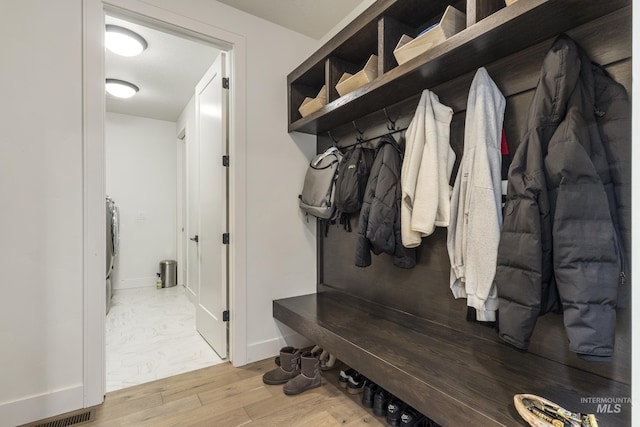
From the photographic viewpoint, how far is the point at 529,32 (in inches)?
44.0

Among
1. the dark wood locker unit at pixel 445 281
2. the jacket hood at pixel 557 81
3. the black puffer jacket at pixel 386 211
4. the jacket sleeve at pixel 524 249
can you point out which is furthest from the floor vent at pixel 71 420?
the jacket hood at pixel 557 81

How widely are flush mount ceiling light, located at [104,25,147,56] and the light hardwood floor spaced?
2579mm

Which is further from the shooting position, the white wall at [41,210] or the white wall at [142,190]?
the white wall at [142,190]

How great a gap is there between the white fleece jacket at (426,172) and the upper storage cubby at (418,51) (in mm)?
192

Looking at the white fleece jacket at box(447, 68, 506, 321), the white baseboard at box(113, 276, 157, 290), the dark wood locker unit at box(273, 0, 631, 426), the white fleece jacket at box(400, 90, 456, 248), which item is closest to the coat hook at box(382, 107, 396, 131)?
the dark wood locker unit at box(273, 0, 631, 426)

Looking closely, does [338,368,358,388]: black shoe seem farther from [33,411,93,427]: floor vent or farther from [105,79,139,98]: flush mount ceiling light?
[105,79,139,98]: flush mount ceiling light

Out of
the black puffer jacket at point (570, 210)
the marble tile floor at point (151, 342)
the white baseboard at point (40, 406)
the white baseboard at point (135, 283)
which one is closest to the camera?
the black puffer jacket at point (570, 210)

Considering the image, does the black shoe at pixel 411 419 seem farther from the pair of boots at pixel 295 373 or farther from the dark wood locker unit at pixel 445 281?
the pair of boots at pixel 295 373

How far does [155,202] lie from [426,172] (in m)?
4.39

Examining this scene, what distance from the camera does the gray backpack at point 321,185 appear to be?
7.02 feet

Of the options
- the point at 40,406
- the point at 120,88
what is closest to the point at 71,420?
the point at 40,406

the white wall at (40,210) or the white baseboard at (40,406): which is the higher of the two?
the white wall at (40,210)

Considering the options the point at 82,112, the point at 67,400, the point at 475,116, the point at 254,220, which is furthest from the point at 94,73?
the point at 475,116

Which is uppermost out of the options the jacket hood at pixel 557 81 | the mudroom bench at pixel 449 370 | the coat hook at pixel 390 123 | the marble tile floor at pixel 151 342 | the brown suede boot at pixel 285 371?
the coat hook at pixel 390 123
